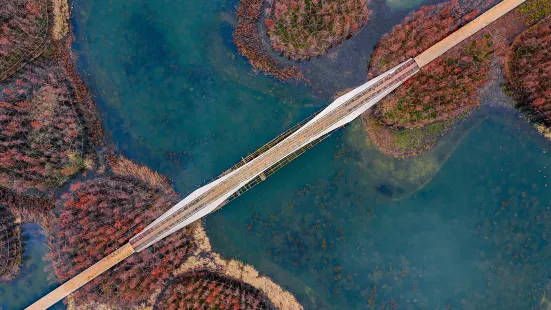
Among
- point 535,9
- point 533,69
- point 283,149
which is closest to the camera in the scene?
point 533,69

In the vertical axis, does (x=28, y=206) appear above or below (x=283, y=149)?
above

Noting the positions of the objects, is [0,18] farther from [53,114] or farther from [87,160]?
[87,160]

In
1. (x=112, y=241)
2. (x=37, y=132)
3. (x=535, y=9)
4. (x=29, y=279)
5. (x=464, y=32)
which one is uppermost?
(x=37, y=132)

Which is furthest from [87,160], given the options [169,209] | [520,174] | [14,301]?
[520,174]

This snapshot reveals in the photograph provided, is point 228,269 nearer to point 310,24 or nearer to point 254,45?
point 254,45

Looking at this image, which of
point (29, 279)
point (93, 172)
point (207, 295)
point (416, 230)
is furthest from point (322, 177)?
point (29, 279)

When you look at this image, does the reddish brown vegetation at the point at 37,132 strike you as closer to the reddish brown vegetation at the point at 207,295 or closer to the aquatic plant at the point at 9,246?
the aquatic plant at the point at 9,246
